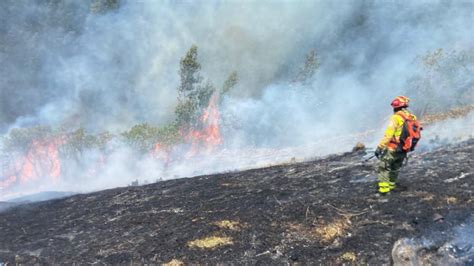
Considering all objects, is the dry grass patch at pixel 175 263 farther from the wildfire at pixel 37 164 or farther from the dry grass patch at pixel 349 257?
the wildfire at pixel 37 164

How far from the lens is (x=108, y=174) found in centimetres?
2875

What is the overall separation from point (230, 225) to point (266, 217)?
0.79 meters

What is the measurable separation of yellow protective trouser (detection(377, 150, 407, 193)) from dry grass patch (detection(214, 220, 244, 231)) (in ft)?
10.4

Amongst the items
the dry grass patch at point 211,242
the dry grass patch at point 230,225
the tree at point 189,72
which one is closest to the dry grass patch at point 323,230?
the dry grass patch at point 230,225

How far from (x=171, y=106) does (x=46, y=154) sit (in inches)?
685

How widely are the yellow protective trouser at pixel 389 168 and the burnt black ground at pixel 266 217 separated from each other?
0.26 meters

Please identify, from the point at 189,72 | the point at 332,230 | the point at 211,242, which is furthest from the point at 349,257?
the point at 189,72

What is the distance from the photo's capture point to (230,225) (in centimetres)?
949

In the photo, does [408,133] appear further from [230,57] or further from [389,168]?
[230,57]

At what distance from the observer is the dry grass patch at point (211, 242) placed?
344 inches

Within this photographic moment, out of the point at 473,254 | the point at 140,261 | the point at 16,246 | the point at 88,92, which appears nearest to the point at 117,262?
the point at 140,261

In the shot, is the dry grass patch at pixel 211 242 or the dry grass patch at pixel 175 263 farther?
the dry grass patch at pixel 211 242

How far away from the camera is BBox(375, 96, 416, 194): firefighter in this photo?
378 inches

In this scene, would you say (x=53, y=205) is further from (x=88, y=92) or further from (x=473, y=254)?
(x=88, y=92)
